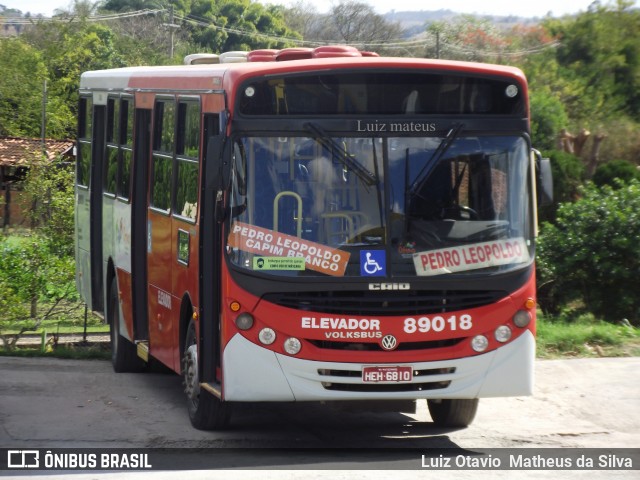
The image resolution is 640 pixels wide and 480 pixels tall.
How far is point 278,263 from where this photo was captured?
8234mm

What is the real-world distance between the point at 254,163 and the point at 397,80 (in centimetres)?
122

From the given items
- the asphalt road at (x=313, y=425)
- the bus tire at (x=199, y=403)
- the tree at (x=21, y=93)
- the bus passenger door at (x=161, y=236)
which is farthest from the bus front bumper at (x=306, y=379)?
the tree at (x=21, y=93)

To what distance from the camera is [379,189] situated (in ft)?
27.1

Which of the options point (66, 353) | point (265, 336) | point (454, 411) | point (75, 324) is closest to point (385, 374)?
point (265, 336)

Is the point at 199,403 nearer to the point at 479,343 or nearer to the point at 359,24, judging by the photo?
the point at 479,343

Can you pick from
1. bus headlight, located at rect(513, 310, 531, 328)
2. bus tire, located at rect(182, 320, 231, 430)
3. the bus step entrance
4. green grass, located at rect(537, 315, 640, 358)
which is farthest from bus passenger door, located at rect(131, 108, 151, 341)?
green grass, located at rect(537, 315, 640, 358)

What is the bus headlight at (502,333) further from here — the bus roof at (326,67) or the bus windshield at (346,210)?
the bus roof at (326,67)

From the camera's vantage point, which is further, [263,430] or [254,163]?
[263,430]

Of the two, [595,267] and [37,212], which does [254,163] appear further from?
[37,212]

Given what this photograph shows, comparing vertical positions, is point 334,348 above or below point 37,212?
above

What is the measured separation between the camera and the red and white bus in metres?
8.25

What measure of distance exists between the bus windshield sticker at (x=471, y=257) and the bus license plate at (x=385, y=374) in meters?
0.69

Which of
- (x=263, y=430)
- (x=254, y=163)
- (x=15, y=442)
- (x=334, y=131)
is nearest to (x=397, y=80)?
(x=334, y=131)

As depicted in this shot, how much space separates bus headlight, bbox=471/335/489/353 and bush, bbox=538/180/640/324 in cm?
836
